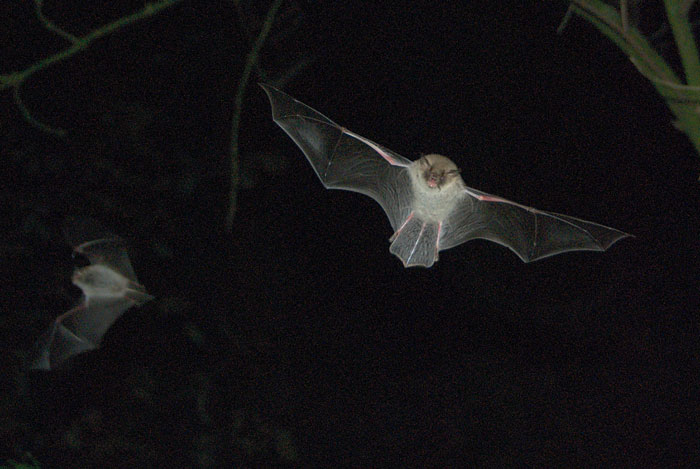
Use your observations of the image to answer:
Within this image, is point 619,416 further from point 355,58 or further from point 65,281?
point 65,281

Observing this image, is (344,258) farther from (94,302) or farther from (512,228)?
(94,302)

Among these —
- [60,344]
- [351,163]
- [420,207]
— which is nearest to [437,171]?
[420,207]

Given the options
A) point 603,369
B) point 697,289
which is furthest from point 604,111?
point 603,369

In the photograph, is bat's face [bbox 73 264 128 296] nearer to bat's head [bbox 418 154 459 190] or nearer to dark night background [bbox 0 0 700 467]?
dark night background [bbox 0 0 700 467]

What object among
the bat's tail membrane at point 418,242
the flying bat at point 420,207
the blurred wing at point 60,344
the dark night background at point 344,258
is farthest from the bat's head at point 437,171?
the blurred wing at point 60,344

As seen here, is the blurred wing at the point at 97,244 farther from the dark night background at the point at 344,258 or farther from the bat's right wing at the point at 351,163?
the bat's right wing at the point at 351,163

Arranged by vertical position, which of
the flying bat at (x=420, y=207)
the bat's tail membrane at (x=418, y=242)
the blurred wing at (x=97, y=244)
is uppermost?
the flying bat at (x=420, y=207)

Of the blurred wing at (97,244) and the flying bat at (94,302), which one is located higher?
the blurred wing at (97,244)
